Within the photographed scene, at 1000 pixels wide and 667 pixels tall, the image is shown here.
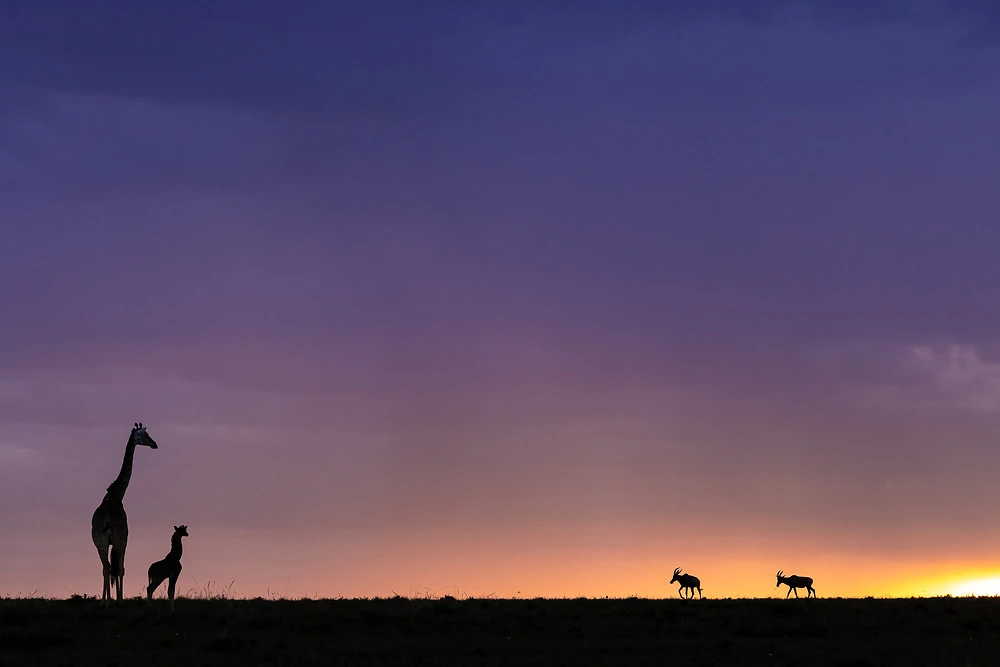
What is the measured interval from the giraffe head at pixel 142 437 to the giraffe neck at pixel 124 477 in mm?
220

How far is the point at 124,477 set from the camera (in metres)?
37.9

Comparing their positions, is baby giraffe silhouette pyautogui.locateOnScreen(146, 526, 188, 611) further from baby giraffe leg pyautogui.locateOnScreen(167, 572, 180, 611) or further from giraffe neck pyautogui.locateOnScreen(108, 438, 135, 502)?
giraffe neck pyautogui.locateOnScreen(108, 438, 135, 502)
